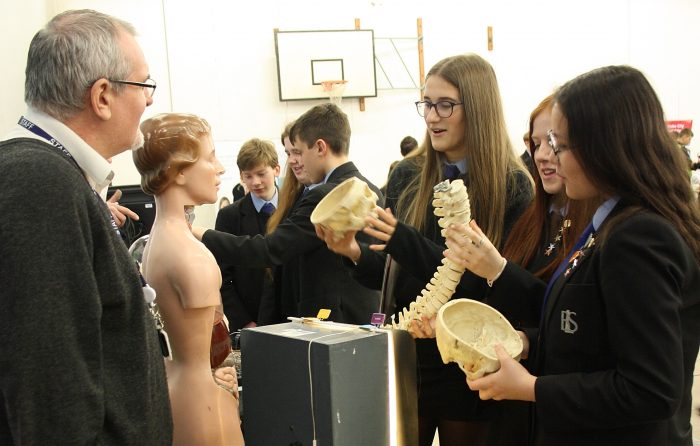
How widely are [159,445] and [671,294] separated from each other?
102cm

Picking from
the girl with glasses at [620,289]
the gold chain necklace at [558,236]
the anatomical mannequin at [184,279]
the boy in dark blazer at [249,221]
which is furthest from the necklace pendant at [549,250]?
the boy in dark blazer at [249,221]

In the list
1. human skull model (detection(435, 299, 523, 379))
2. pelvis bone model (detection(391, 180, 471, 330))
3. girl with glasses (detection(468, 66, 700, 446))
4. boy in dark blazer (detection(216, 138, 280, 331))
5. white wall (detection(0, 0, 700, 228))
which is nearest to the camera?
girl with glasses (detection(468, 66, 700, 446))

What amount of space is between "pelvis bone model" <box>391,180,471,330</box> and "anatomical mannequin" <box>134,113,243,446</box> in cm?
51

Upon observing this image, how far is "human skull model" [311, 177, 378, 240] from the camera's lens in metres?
1.83

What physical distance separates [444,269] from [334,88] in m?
7.73

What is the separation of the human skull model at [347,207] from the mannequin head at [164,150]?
40cm

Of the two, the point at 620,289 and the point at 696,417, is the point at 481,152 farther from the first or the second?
the point at 696,417

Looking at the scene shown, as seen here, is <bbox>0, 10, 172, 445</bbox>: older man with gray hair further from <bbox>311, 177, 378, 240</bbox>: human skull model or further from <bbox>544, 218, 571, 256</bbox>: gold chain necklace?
<bbox>544, 218, 571, 256</bbox>: gold chain necklace

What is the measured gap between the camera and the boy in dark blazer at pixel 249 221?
11.5ft

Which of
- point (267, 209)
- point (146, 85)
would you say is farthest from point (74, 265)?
point (267, 209)

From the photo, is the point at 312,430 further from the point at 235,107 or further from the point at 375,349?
the point at 235,107

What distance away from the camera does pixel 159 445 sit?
1312 mm

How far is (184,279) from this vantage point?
5.65 feet

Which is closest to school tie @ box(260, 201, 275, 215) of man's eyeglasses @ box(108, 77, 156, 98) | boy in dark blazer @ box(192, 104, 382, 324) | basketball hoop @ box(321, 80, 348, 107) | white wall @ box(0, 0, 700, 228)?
boy in dark blazer @ box(192, 104, 382, 324)
